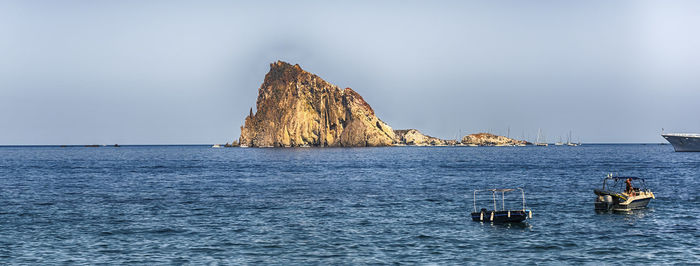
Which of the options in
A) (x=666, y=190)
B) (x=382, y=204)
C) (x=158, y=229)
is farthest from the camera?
(x=666, y=190)

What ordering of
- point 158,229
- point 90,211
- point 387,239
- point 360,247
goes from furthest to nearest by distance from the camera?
point 90,211 → point 158,229 → point 387,239 → point 360,247

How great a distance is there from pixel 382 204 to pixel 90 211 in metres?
25.5

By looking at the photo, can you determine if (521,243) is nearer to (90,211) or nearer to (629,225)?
(629,225)

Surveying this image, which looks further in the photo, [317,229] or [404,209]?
[404,209]

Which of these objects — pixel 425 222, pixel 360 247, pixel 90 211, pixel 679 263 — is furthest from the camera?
pixel 90 211

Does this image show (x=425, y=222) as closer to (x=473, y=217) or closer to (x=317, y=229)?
(x=473, y=217)

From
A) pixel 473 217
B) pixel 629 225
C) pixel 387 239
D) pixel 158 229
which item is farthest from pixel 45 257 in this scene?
pixel 629 225

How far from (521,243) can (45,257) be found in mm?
26697

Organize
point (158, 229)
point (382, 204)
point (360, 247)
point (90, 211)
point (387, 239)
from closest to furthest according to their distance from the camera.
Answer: point (360, 247)
point (387, 239)
point (158, 229)
point (90, 211)
point (382, 204)

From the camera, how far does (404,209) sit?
173ft

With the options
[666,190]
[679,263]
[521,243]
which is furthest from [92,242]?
[666,190]

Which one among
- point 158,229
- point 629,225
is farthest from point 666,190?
point 158,229

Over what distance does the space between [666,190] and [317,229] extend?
161 feet

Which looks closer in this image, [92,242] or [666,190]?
[92,242]
